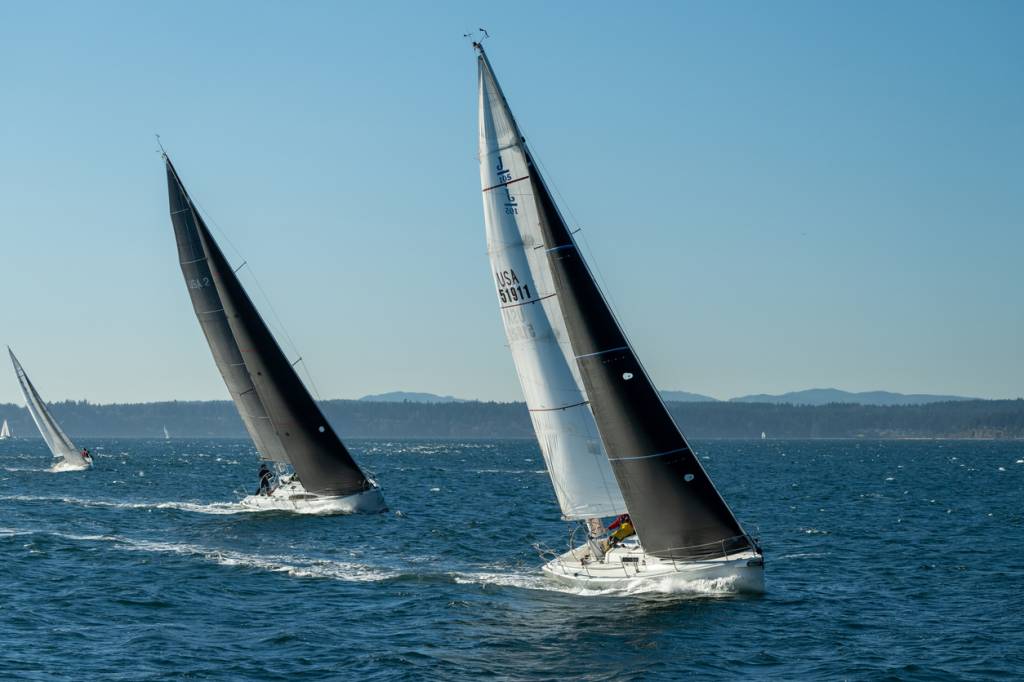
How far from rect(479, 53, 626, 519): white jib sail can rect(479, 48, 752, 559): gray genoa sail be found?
540 millimetres

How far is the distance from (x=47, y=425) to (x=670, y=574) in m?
72.4

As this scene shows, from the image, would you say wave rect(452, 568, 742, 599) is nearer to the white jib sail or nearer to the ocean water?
the ocean water

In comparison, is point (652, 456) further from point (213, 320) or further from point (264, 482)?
point (213, 320)

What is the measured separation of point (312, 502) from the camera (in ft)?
149

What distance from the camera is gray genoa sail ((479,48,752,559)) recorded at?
27594 millimetres

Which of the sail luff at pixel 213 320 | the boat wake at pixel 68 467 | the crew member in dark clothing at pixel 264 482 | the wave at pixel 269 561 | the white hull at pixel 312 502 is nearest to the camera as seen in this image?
the wave at pixel 269 561

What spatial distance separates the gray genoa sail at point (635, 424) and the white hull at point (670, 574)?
30 cm

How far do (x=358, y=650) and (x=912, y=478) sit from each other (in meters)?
70.9

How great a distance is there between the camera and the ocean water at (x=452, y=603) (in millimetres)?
22531

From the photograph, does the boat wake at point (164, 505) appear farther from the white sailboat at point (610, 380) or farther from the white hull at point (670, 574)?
the white sailboat at point (610, 380)

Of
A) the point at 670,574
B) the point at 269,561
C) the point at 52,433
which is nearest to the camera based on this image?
the point at 670,574

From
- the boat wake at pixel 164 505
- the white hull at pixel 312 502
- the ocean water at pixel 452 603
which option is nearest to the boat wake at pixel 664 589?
the ocean water at pixel 452 603

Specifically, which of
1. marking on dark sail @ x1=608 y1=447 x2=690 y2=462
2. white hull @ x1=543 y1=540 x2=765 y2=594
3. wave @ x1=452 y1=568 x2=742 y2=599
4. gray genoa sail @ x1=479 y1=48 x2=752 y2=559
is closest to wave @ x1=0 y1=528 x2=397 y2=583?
wave @ x1=452 y1=568 x2=742 y2=599

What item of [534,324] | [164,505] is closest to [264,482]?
[164,505]
